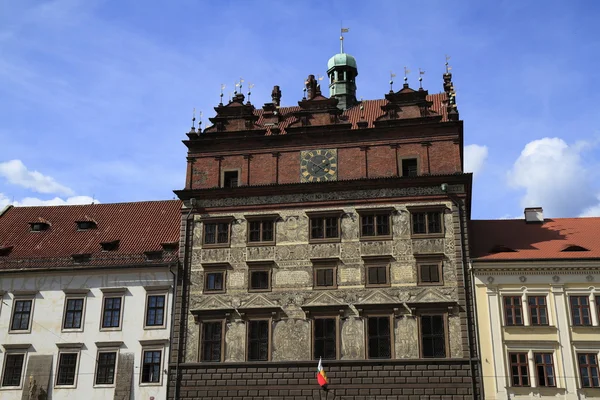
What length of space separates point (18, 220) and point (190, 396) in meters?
15.0

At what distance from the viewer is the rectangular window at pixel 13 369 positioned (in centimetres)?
3062

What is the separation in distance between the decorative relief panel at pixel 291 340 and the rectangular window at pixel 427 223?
604 cm

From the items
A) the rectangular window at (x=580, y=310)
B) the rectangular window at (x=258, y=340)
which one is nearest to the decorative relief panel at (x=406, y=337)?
the rectangular window at (x=258, y=340)

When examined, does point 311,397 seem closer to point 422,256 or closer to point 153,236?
point 422,256

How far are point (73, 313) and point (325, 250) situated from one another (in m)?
11.6

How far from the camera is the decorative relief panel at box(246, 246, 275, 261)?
30359 mm

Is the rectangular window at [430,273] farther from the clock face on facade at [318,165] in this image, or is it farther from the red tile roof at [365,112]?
the red tile roof at [365,112]

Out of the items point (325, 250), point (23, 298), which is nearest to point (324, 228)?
point (325, 250)

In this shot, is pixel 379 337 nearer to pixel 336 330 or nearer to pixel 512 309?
pixel 336 330

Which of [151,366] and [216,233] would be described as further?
[216,233]

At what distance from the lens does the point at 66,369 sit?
99.7 ft

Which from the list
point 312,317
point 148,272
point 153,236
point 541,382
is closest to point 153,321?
point 148,272

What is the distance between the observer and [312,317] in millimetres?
28984

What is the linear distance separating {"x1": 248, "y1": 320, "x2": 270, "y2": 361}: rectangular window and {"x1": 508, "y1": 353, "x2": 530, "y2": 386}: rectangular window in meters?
9.64
